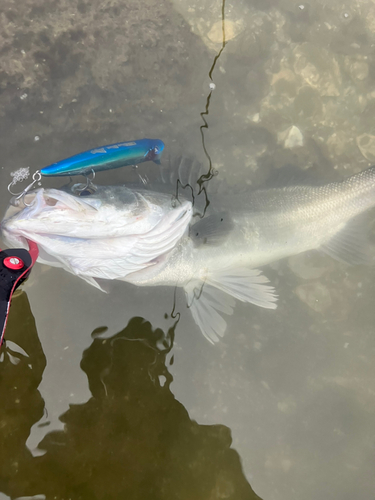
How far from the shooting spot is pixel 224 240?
2.47 meters

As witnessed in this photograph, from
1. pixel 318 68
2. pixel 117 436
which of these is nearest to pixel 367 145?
pixel 318 68

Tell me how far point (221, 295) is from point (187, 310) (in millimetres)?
316

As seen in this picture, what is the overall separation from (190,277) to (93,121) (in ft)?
5.17

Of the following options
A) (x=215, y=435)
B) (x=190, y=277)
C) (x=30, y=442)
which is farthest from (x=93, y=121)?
(x=215, y=435)

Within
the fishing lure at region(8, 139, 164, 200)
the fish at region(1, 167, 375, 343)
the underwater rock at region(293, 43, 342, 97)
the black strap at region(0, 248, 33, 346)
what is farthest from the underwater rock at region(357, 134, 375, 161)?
the black strap at region(0, 248, 33, 346)

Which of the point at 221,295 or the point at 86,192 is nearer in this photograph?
the point at 86,192

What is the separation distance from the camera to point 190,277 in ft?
8.22

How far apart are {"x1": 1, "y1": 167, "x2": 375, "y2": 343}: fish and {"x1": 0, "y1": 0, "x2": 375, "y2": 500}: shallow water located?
0.17 metres

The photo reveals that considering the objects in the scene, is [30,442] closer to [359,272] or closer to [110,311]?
[110,311]

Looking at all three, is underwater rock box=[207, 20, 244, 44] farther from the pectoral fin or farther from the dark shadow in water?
the dark shadow in water

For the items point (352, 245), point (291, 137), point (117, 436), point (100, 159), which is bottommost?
point (117, 436)

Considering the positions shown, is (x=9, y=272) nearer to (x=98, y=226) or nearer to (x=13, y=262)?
(x=13, y=262)

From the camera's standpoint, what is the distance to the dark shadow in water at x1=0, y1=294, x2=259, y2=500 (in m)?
2.21

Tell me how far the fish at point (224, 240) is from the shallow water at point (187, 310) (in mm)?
166
